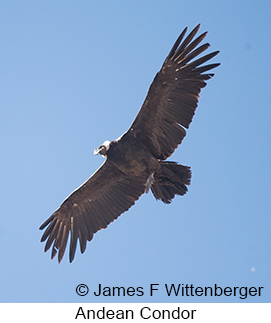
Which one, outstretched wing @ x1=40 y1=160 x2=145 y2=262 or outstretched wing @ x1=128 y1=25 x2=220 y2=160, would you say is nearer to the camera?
outstretched wing @ x1=128 y1=25 x2=220 y2=160

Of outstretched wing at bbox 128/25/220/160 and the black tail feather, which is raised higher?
outstretched wing at bbox 128/25/220/160

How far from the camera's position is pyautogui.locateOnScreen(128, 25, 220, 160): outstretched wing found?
12.7 meters

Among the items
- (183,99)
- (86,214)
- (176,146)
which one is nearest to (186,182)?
(176,146)

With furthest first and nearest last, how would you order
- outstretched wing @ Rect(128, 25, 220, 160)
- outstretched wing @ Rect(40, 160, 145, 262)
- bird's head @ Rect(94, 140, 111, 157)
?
outstretched wing @ Rect(40, 160, 145, 262) → bird's head @ Rect(94, 140, 111, 157) → outstretched wing @ Rect(128, 25, 220, 160)

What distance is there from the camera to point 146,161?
1326cm

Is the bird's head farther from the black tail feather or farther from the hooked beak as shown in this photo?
the black tail feather

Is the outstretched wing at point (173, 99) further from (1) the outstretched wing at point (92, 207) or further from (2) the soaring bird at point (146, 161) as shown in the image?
(1) the outstretched wing at point (92, 207)

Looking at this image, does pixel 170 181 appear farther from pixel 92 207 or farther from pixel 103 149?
pixel 92 207

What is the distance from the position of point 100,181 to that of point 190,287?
3.09 metres

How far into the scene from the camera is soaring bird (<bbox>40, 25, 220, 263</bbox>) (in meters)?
12.9

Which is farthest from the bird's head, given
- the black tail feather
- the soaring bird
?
the black tail feather

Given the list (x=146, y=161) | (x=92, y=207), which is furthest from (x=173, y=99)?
(x=92, y=207)

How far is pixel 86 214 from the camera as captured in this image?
14.5 meters

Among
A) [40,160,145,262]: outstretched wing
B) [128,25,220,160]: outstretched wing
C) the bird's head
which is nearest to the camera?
[128,25,220,160]: outstretched wing
